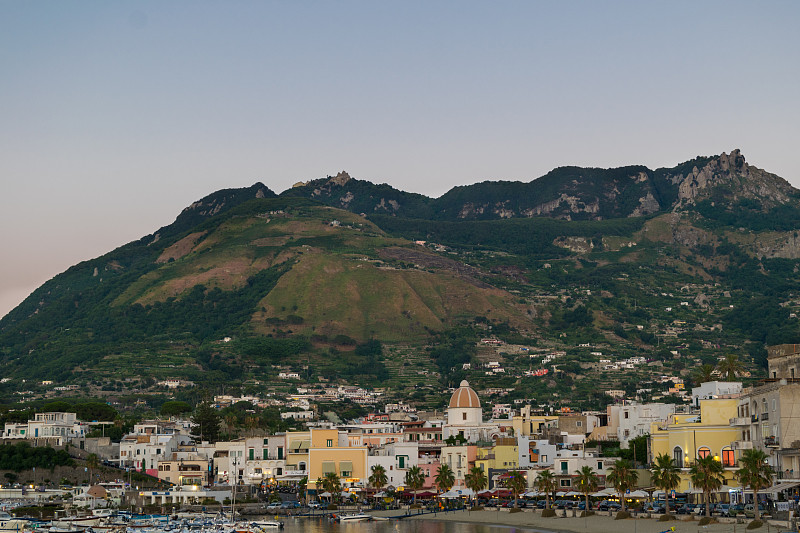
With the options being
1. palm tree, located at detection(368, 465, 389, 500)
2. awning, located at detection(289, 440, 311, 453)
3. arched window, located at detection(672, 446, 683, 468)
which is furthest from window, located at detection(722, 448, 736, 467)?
awning, located at detection(289, 440, 311, 453)

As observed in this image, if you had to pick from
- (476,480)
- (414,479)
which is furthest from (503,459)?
(414,479)

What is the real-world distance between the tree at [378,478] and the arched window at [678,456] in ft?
129

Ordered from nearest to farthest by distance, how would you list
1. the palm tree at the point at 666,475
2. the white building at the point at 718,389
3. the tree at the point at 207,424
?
1. the palm tree at the point at 666,475
2. the white building at the point at 718,389
3. the tree at the point at 207,424

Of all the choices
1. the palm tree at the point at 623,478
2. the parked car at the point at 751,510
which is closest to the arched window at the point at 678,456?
the palm tree at the point at 623,478

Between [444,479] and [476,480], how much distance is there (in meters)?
5.93

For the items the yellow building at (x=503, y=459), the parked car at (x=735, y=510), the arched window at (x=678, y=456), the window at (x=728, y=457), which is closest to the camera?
the parked car at (x=735, y=510)

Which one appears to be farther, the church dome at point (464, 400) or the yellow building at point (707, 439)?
the church dome at point (464, 400)

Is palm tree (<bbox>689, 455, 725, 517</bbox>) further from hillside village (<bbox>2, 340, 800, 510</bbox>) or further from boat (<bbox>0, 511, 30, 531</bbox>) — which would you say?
boat (<bbox>0, 511, 30, 531</bbox>)

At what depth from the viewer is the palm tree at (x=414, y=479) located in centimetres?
11306

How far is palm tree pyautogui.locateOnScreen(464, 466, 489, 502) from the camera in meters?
108

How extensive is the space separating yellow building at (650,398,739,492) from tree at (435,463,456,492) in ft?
101

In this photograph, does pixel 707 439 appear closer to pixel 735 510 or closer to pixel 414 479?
pixel 735 510

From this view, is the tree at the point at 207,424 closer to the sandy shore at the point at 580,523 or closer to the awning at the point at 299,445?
the awning at the point at 299,445

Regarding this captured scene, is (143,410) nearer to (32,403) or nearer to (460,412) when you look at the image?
(32,403)
